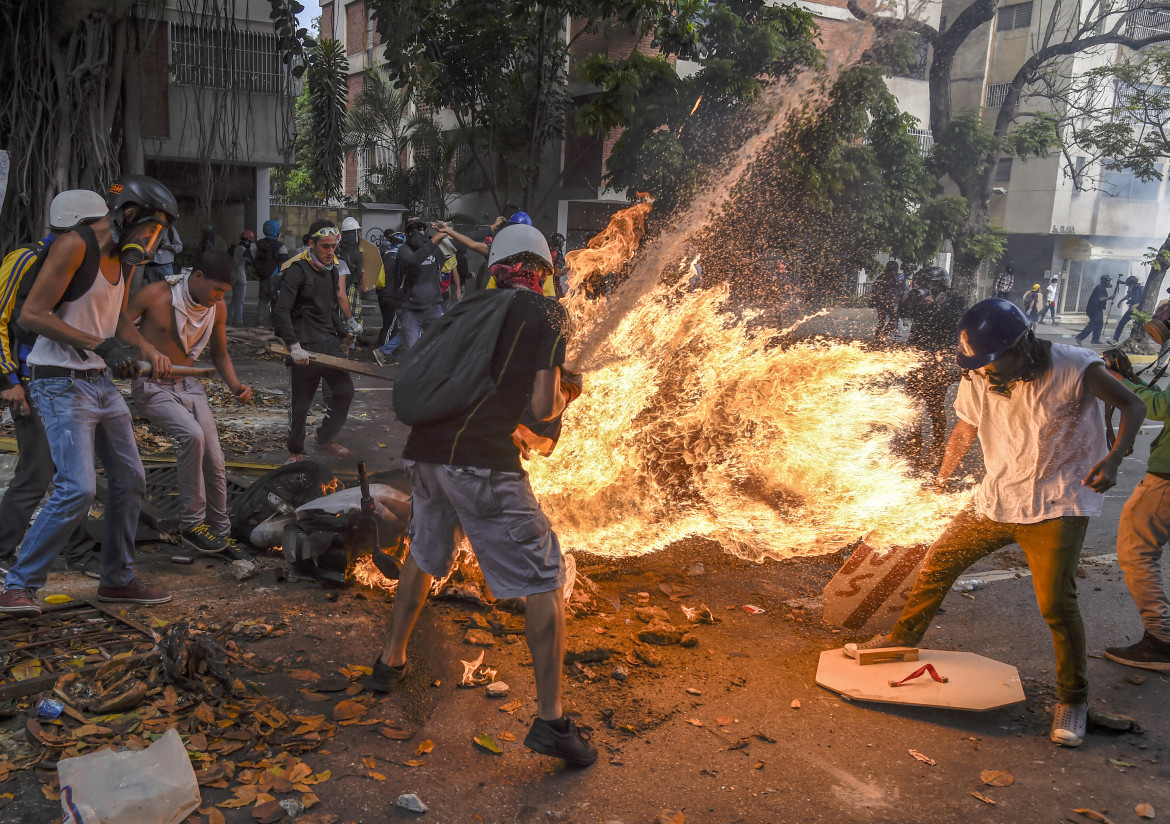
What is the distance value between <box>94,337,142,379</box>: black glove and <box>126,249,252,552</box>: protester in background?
0.42 m

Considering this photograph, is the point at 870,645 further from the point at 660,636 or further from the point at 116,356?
the point at 116,356

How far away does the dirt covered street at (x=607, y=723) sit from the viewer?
3.15 metres

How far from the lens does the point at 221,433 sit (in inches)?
336

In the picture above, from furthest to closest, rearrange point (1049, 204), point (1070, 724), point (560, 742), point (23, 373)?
point (1049, 204) < point (23, 373) < point (1070, 724) < point (560, 742)

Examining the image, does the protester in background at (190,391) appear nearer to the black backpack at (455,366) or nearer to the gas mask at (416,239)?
the black backpack at (455,366)

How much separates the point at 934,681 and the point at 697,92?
614 inches

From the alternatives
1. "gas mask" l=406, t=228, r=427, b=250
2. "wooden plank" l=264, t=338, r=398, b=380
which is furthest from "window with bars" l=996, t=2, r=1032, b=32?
"wooden plank" l=264, t=338, r=398, b=380

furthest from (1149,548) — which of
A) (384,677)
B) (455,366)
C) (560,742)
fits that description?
(384,677)

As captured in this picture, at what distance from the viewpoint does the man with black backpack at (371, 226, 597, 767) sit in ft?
11.1

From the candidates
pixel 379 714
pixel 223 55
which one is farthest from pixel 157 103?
pixel 379 714

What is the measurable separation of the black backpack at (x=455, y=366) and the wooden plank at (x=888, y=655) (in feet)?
7.35

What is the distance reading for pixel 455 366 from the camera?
136 inches

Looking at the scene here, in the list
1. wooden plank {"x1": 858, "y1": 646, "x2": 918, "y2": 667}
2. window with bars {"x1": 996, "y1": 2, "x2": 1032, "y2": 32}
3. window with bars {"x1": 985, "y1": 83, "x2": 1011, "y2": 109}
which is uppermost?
window with bars {"x1": 996, "y1": 2, "x2": 1032, "y2": 32}

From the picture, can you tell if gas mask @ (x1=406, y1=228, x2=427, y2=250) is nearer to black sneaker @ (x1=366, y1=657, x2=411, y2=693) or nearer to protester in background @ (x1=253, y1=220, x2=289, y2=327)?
protester in background @ (x1=253, y1=220, x2=289, y2=327)
